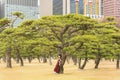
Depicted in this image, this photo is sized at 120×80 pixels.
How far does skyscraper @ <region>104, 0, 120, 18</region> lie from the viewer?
94062 millimetres

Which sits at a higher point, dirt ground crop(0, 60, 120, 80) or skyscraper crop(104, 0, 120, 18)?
skyscraper crop(104, 0, 120, 18)

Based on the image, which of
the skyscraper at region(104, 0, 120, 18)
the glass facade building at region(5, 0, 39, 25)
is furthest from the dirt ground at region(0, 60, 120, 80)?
the skyscraper at region(104, 0, 120, 18)

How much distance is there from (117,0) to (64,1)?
1548 inches

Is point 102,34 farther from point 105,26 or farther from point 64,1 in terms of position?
point 64,1

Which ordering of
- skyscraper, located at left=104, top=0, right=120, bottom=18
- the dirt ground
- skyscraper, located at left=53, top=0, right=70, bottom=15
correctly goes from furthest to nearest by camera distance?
skyscraper, located at left=53, top=0, right=70, bottom=15, skyscraper, located at left=104, top=0, right=120, bottom=18, the dirt ground

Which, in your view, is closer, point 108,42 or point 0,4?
point 108,42

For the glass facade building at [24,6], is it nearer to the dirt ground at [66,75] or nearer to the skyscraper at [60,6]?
the skyscraper at [60,6]

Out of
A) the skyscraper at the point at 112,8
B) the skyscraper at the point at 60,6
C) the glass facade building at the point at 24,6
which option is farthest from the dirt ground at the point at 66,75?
the skyscraper at the point at 60,6

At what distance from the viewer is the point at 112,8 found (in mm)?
99812

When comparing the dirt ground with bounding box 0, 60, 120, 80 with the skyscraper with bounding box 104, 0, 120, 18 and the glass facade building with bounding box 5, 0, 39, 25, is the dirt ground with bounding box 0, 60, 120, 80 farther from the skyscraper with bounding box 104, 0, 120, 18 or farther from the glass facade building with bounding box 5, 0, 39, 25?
the skyscraper with bounding box 104, 0, 120, 18

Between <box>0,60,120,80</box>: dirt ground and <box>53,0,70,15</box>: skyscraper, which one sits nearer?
<box>0,60,120,80</box>: dirt ground

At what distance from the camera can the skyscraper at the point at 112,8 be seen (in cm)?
9406

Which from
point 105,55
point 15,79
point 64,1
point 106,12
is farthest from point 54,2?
point 15,79

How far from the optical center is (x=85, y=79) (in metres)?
20.0
